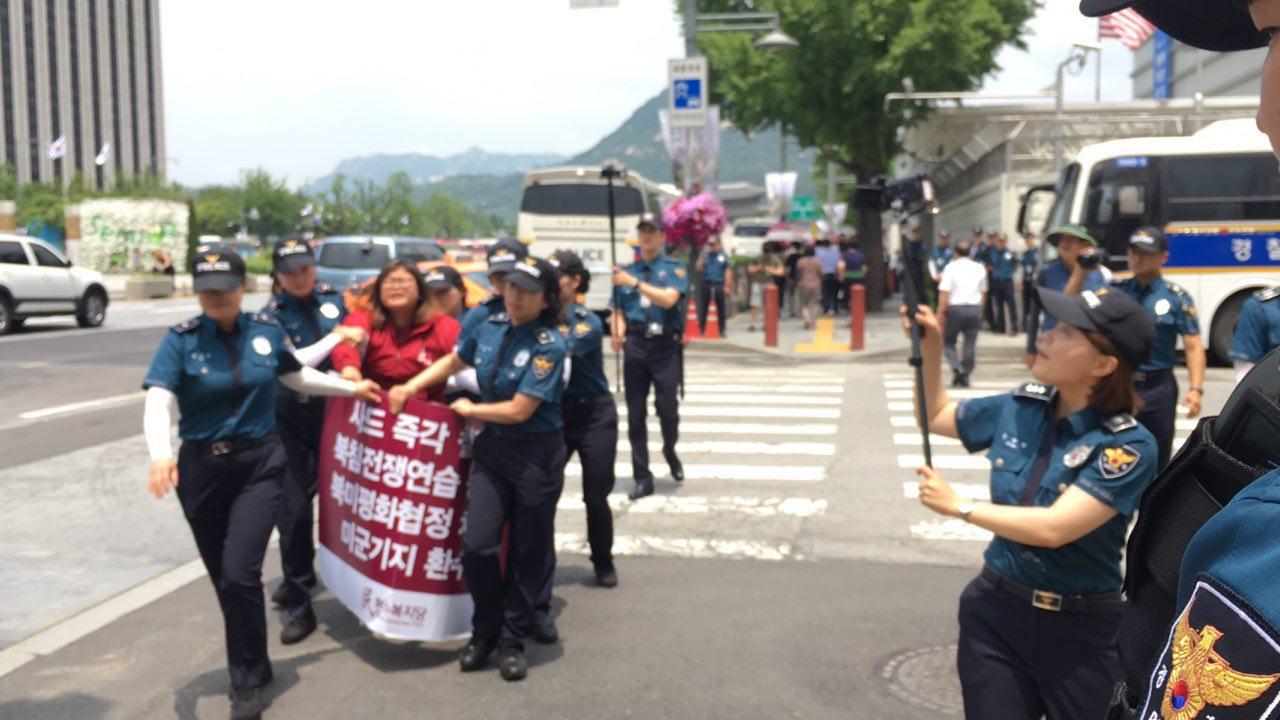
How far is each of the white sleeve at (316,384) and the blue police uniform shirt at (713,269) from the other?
16517 mm

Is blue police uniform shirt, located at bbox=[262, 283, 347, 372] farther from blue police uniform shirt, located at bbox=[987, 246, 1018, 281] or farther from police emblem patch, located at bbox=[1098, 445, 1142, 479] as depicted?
blue police uniform shirt, located at bbox=[987, 246, 1018, 281]

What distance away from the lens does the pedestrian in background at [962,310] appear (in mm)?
14641

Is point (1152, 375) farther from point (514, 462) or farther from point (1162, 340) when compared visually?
point (514, 462)

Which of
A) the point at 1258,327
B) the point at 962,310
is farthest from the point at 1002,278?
the point at 1258,327

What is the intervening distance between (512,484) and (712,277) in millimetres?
16778

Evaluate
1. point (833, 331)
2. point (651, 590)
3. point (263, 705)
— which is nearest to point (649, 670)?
point (651, 590)

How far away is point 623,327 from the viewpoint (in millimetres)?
8828

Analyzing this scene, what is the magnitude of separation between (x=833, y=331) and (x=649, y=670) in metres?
18.9

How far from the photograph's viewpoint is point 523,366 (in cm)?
521

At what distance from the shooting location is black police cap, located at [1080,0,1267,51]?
1250mm

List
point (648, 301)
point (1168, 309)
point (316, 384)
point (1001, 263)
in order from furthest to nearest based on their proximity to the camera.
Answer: point (1001, 263) < point (648, 301) < point (1168, 309) < point (316, 384)

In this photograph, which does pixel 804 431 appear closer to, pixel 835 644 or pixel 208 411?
pixel 835 644

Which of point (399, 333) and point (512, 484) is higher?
point (399, 333)

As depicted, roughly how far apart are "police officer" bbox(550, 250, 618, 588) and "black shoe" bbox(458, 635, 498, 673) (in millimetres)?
1232
